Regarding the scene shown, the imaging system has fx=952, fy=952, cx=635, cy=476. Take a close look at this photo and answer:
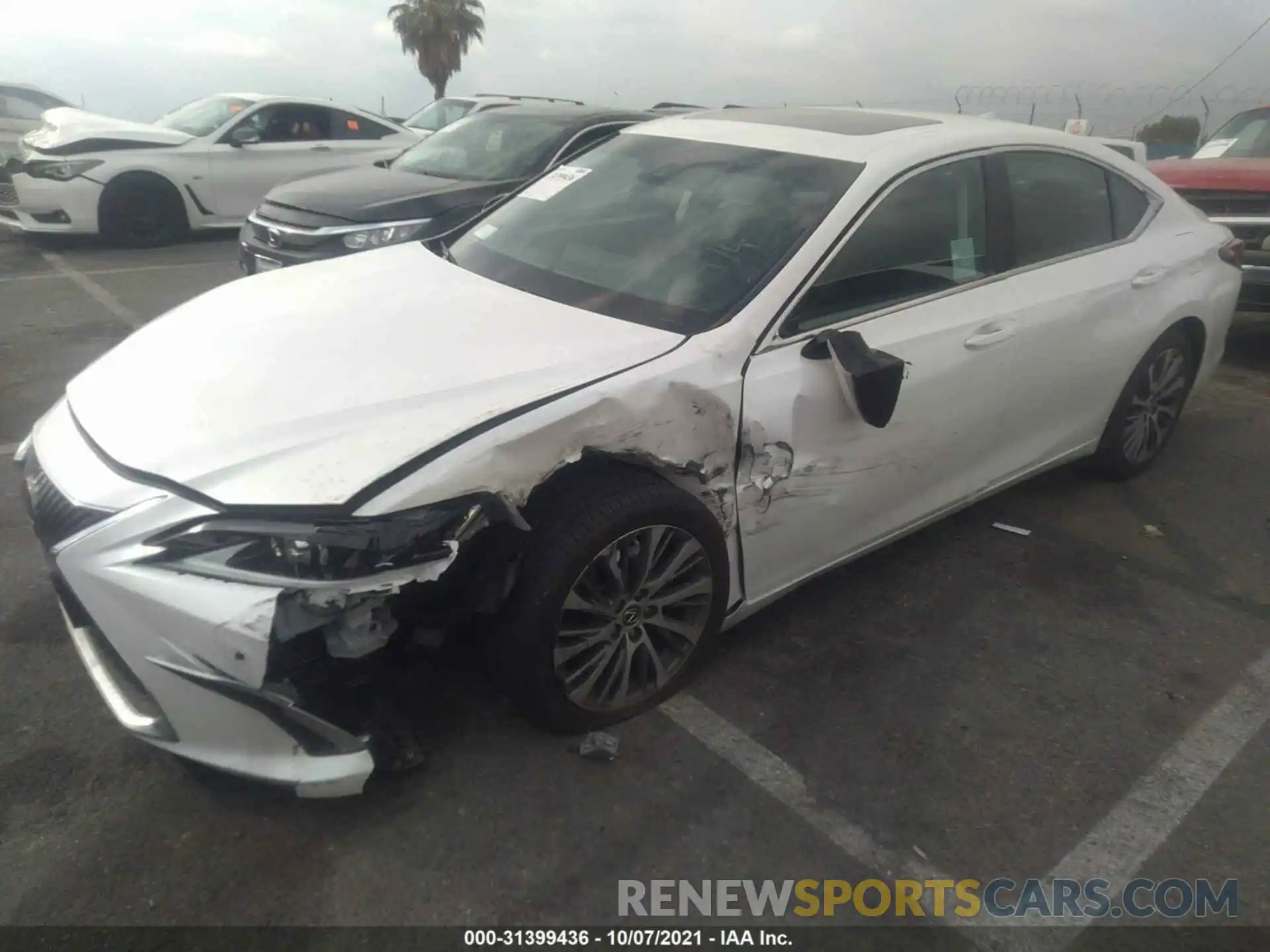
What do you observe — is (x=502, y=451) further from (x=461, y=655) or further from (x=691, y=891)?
(x=691, y=891)

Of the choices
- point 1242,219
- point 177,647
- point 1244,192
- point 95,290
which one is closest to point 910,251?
point 177,647

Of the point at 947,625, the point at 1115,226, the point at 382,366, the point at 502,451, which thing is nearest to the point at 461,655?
the point at 502,451

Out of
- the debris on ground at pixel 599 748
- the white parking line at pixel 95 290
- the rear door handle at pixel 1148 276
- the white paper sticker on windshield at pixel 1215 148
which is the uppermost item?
the white paper sticker on windshield at pixel 1215 148

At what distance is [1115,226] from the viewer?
3990 millimetres

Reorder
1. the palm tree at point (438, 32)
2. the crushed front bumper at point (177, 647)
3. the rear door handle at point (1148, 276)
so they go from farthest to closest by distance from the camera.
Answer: the palm tree at point (438, 32), the rear door handle at point (1148, 276), the crushed front bumper at point (177, 647)

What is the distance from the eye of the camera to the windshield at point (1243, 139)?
7062 millimetres

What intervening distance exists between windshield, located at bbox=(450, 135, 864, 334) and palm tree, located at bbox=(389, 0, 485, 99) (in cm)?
3766

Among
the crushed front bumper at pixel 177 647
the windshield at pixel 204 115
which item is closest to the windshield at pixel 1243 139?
the crushed front bumper at pixel 177 647

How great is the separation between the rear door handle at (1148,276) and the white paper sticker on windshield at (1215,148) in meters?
4.01

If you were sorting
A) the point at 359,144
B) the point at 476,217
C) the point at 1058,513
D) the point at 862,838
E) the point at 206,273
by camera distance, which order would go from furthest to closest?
the point at 359,144 → the point at 206,273 → the point at 1058,513 → the point at 476,217 → the point at 862,838

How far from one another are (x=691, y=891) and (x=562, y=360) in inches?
54.0

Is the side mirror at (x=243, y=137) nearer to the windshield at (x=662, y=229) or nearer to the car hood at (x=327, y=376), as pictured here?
the windshield at (x=662, y=229)

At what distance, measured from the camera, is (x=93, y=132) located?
8.83 metres

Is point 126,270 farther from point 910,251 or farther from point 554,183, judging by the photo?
point 910,251
